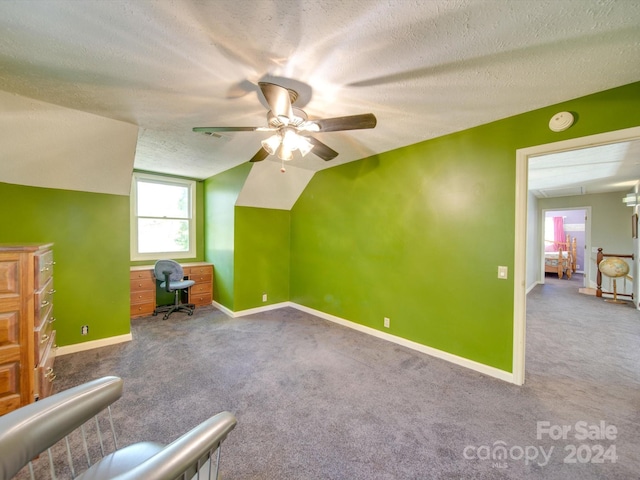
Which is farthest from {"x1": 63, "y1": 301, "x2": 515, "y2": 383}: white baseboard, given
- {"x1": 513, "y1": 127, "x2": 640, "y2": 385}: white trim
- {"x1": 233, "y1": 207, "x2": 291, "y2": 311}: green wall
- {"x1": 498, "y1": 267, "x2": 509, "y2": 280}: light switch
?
{"x1": 498, "y1": 267, "x2": 509, "y2": 280}: light switch

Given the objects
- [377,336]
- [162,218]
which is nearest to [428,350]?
[377,336]

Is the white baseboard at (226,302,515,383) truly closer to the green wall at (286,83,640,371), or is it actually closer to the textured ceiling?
the green wall at (286,83,640,371)

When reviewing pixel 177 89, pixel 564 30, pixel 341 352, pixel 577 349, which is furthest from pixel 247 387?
pixel 577 349

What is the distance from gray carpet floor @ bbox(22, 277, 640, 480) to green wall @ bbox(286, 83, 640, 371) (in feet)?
1.28

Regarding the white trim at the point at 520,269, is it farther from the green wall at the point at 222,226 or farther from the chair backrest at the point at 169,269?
the chair backrest at the point at 169,269

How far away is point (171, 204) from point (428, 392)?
4978 mm

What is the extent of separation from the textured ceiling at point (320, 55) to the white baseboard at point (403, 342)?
2435 mm

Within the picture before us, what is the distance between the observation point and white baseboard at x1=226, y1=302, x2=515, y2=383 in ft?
8.13

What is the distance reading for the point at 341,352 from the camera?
3.00m

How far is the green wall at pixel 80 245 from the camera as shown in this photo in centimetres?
271

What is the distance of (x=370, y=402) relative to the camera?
6.91 feet

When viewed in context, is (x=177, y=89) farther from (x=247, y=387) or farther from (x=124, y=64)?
(x=247, y=387)

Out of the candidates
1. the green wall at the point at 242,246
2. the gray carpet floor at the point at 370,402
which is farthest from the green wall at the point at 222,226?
the gray carpet floor at the point at 370,402

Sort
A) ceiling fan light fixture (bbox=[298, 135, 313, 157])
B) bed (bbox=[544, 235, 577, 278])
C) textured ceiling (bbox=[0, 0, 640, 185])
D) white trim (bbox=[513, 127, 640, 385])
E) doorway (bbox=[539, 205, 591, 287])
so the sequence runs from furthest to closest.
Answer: doorway (bbox=[539, 205, 591, 287])
bed (bbox=[544, 235, 577, 278])
white trim (bbox=[513, 127, 640, 385])
ceiling fan light fixture (bbox=[298, 135, 313, 157])
textured ceiling (bbox=[0, 0, 640, 185])
